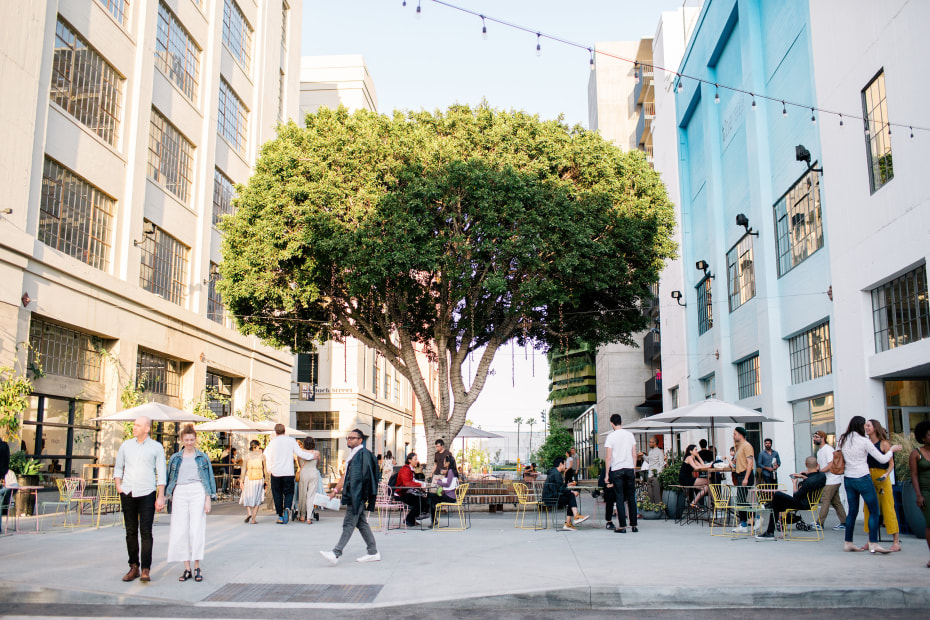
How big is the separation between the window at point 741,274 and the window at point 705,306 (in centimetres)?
231

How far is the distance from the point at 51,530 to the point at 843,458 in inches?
503

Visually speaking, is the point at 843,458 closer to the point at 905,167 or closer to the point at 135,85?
the point at 905,167

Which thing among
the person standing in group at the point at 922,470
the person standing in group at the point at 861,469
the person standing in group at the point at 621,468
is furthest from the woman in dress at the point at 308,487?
the person standing in group at the point at 922,470

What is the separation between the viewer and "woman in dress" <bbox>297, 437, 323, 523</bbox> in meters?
16.2

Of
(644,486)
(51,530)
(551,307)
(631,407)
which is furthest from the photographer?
(631,407)

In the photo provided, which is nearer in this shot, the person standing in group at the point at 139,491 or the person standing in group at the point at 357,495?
the person standing in group at the point at 139,491

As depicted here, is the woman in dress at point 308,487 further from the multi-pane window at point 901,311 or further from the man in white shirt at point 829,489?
the multi-pane window at point 901,311

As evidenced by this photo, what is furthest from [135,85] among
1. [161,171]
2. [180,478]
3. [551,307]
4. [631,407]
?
[631,407]

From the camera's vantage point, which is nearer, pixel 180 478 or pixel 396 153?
pixel 180 478

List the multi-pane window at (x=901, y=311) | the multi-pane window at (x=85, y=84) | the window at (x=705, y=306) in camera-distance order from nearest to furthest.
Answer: the multi-pane window at (x=901, y=311), the multi-pane window at (x=85, y=84), the window at (x=705, y=306)

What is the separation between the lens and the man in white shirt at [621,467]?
13793mm

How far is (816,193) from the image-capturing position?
19.3 m

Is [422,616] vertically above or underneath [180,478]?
underneath

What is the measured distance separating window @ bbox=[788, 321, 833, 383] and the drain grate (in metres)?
14.4
